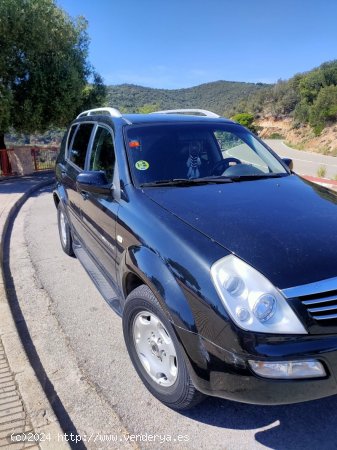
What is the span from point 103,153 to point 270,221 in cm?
186

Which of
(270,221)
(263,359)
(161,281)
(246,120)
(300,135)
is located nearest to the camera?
(263,359)

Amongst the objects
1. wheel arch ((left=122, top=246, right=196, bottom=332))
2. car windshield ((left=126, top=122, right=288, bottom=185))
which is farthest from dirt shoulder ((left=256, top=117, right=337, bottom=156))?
wheel arch ((left=122, top=246, right=196, bottom=332))

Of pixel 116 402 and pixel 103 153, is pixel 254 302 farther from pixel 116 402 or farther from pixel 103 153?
pixel 103 153

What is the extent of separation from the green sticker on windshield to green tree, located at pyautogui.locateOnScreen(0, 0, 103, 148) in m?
11.5

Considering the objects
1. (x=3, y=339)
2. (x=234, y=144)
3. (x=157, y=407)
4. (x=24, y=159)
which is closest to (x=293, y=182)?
(x=234, y=144)

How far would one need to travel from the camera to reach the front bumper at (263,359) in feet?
6.17

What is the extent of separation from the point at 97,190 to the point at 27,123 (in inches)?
528

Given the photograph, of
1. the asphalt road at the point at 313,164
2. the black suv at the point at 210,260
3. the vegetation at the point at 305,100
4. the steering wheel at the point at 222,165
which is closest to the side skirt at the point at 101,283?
the black suv at the point at 210,260

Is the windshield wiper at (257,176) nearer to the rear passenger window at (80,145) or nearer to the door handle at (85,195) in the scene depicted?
the door handle at (85,195)

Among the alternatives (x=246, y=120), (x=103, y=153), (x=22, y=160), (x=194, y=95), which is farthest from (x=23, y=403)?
(x=194, y=95)

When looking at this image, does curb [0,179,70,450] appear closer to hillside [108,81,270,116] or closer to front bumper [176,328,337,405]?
front bumper [176,328,337,405]

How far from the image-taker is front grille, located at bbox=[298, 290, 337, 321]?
1.92 m

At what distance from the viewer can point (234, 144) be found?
4020 millimetres

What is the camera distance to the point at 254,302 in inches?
A: 75.9
